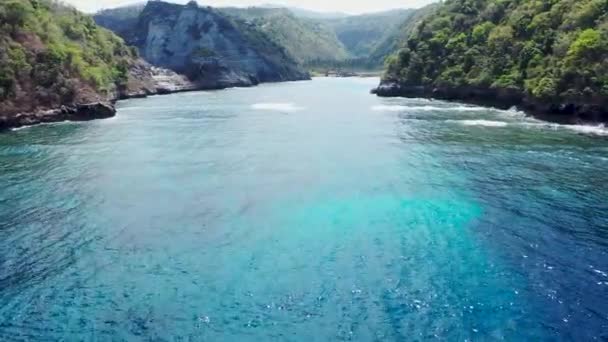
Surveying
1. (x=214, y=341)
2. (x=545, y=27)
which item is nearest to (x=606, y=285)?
(x=214, y=341)

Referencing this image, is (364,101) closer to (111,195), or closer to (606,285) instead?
(111,195)

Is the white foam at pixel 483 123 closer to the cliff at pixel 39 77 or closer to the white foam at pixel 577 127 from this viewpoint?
the white foam at pixel 577 127

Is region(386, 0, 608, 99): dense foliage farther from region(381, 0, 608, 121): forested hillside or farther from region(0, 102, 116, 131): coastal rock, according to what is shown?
region(0, 102, 116, 131): coastal rock

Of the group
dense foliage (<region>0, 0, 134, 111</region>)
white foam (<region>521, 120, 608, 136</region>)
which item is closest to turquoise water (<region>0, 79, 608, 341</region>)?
white foam (<region>521, 120, 608, 136</region>)

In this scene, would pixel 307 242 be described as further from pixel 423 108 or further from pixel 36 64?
pixel 423 108

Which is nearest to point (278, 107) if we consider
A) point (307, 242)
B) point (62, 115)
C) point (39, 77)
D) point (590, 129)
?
point (62, 115)
